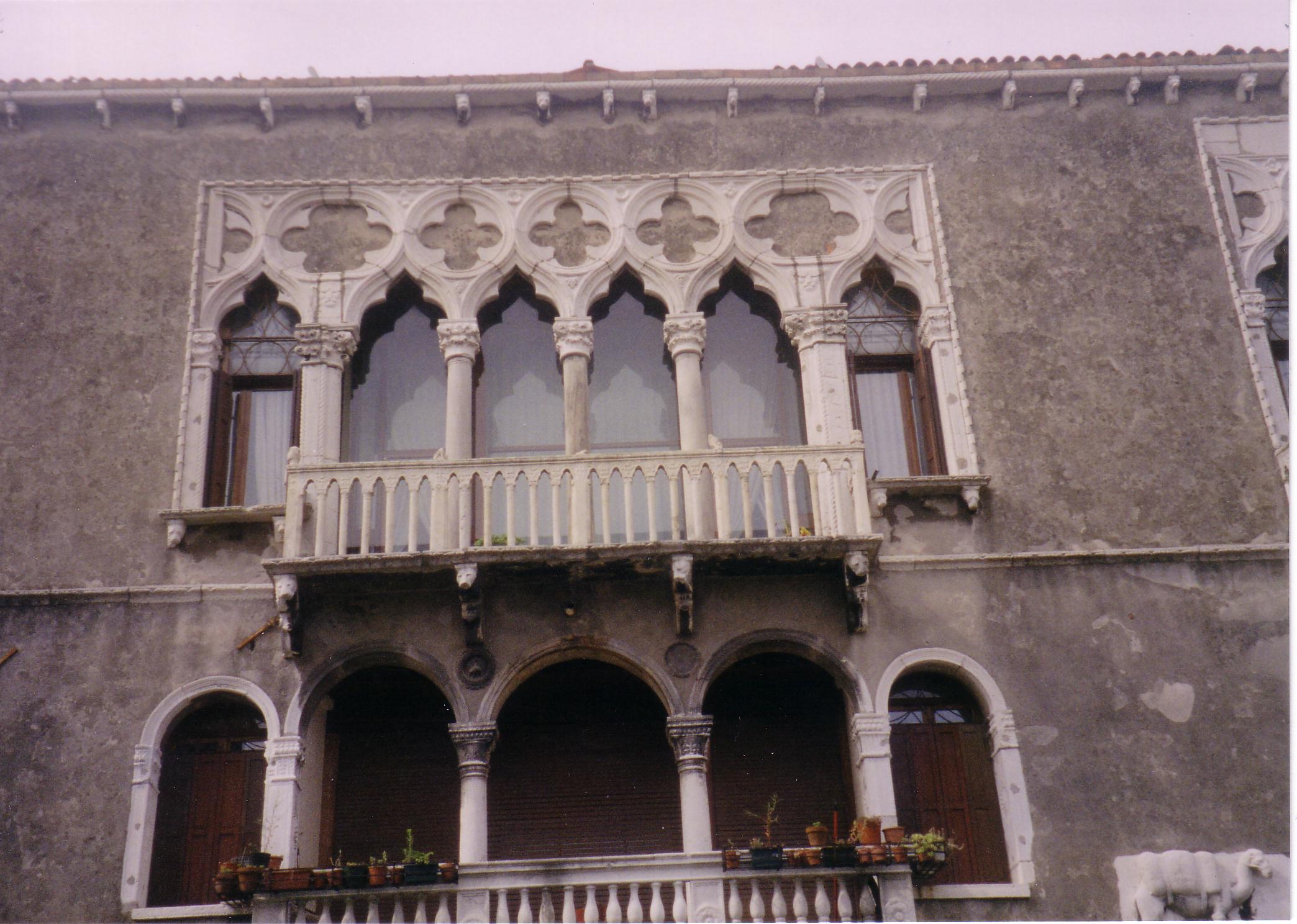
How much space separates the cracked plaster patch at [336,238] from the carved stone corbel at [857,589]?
567 cm

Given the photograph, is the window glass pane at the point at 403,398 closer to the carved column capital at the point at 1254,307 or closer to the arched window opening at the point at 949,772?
the arched window opening at the point at 949,772

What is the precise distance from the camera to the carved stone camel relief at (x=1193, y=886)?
11062 millimetres

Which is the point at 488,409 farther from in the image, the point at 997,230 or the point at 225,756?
the point at 997,230

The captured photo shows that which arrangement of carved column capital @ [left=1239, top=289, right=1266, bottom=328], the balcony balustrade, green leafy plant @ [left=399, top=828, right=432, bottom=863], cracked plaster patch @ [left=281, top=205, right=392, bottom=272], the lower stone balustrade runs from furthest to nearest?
1. cracked plaster patch @ [left=281, top=205, right=392, bottom=272]
2. carved column capital @ [left=1239, top=289, right=1266, bottom=328]
3. the balcony balustrade
4. green leafy plant @ [left=399, top=828, right=432, bottom=863]
5. the lower stone balustrade

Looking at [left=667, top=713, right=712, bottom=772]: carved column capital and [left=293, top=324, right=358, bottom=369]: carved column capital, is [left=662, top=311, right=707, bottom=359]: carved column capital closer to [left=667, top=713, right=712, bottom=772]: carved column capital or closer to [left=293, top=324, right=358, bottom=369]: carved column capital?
[left=293, top=324, right=358, bottom=369]: carved column capital

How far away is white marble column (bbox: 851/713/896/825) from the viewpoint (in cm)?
1150

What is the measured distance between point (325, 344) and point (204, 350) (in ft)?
3.65

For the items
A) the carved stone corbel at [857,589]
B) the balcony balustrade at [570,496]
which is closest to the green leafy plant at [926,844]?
the carved stone corbel at [857,589]

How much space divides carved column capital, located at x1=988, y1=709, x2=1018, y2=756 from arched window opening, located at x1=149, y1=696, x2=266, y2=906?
605 centimetres

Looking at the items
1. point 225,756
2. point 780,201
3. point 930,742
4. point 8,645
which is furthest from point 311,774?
point 780,201

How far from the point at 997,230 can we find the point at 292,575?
24.7ft

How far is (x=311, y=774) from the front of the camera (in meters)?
12.2

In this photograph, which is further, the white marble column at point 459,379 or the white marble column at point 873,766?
the white marble column at point 459,379

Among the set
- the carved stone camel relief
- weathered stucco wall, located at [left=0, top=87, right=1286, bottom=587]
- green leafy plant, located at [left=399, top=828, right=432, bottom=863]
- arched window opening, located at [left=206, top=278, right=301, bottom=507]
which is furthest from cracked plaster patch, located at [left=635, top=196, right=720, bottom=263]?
the carved stone camel relief
